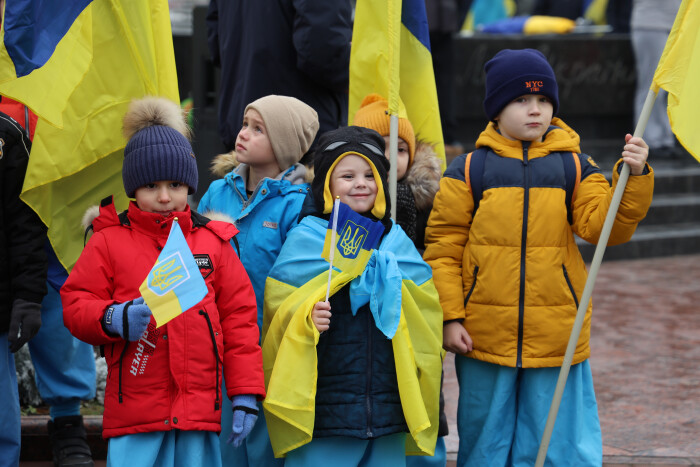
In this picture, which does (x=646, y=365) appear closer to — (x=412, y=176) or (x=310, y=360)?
(x=412, y=176)

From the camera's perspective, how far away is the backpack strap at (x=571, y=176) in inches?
156

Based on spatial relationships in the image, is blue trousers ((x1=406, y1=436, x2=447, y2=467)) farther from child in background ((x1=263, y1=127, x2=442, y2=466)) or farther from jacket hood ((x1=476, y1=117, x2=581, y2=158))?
jacket hood ((x1=476, y1=117, x2=581, y2=158))

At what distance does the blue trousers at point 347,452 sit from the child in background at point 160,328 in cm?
31

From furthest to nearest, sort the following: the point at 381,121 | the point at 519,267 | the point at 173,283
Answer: the point at 381,121
the point at 519,267
the point at 173,283

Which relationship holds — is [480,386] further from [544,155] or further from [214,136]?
[214,136]

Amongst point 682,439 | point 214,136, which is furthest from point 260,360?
point 214,136

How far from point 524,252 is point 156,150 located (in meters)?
1.43

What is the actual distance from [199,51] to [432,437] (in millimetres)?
4886

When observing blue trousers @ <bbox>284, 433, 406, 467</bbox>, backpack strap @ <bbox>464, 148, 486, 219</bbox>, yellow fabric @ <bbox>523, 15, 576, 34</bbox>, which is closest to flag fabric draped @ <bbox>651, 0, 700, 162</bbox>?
backpack strap @ <bbox>464, 148, 486, 219</bbox>

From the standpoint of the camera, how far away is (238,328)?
3494 millimetres

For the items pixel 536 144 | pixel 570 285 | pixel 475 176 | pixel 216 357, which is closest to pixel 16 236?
pixel 216 357

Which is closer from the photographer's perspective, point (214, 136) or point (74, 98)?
point (74, 98)

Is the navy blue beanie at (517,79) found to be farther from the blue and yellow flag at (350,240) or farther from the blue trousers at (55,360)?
the blue trousers at (55,360)

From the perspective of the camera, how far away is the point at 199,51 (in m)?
7.89
